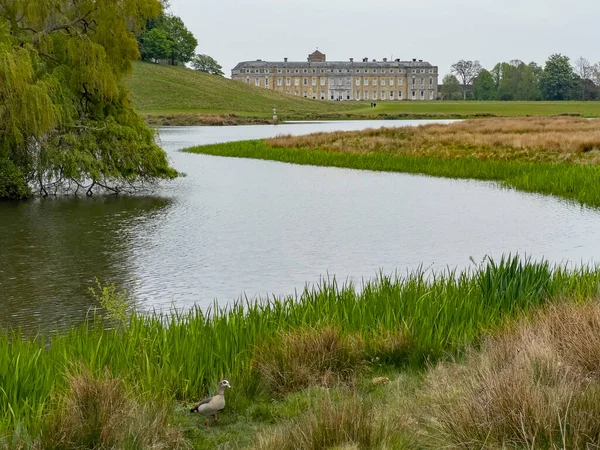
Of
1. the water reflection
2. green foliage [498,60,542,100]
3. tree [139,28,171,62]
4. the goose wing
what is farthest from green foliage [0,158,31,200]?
green foliage [498,60,542,100]

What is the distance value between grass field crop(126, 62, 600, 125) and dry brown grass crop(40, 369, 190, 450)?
80844mm

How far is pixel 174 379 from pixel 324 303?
2.19 m

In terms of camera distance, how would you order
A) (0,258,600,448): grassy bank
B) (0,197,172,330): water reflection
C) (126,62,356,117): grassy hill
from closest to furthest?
1. (0,258,600,448): grassy bank
2. (0,197,172,330): water reflection
3. (126,62,356,117): grassy hill

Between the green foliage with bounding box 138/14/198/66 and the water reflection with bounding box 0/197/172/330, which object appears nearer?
the water reflection with bounding box 0/197/172/330

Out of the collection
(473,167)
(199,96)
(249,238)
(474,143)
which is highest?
(199,96)

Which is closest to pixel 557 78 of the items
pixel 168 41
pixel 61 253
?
pixel 168 41

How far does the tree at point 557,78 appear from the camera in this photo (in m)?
161

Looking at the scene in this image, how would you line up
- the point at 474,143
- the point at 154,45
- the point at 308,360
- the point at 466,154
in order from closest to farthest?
the point at 308,360
the point at 466,154
the point at 474,143
the point at 154,45

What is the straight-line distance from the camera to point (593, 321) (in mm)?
6043

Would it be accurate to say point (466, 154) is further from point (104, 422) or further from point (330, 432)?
point (104, 422)

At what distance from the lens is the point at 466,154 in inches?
1213

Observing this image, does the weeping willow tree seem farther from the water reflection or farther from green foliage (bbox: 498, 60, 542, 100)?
green foliage (bbox: 498, 60, 542, 100)

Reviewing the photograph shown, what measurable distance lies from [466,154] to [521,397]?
27289 mm

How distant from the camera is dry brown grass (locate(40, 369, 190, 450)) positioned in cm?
450
